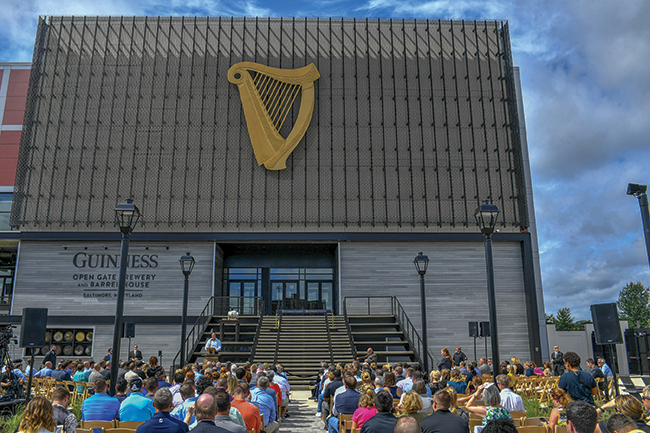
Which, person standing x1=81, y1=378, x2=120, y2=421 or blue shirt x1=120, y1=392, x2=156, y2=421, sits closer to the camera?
blue shirt x1=120, y1=392, x2=156, y2=421

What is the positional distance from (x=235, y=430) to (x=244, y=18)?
30.6 metres

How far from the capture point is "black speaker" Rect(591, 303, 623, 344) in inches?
418

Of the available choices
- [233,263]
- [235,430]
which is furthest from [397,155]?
[235,430]

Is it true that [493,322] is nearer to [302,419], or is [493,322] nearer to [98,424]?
[302,419]

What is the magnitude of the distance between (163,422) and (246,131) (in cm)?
2638

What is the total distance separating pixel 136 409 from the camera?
7719mm

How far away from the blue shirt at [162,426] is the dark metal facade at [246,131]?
2438cm

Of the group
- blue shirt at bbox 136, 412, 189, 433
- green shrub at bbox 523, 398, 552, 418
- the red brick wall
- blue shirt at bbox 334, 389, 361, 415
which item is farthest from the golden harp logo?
blue shirt at bbox 136, 412, 189, 433

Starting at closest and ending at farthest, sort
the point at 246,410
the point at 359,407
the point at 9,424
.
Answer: the point at 359,407 → the point at 246,410 → the point at 9,424

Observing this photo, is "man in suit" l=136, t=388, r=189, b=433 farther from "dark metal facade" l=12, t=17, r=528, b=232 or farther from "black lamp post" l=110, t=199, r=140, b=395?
"dark metal facade" l=12, t=17, r=528, b=232

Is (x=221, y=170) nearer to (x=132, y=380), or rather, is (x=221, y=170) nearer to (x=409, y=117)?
(x=409, y=117)

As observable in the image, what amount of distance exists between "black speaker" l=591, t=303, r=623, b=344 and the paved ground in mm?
6484

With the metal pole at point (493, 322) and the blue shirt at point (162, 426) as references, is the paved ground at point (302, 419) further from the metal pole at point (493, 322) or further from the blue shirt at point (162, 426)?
the blue shirt at point (162, 426)

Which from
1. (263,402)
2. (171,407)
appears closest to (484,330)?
(263,402)
